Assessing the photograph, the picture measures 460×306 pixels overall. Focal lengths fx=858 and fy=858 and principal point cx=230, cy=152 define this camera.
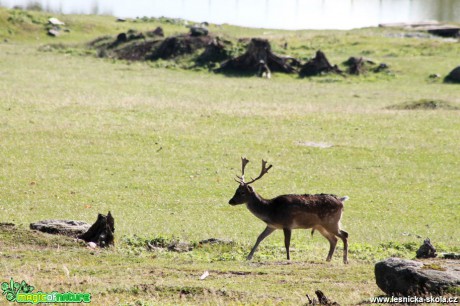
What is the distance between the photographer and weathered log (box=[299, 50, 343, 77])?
4941 centimetres

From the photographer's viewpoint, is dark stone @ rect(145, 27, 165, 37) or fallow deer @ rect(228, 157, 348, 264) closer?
fallow deer @ rect(228, 157, 348, 264)

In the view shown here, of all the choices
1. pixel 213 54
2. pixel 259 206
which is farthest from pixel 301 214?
pixel 213 54

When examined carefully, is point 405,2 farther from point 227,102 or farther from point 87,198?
point 87,198

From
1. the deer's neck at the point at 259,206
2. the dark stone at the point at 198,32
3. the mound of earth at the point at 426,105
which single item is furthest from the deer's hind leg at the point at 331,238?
the dark stone at the point at 198,32

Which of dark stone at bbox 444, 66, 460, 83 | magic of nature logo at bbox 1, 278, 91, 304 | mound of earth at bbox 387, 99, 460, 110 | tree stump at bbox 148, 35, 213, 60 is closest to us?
magic of nature logo at bbox 1, 278, 91, 304

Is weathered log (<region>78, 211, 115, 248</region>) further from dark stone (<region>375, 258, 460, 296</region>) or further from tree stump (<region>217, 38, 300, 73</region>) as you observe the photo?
tree stump (<region>217, 38, 300, 73</region>)

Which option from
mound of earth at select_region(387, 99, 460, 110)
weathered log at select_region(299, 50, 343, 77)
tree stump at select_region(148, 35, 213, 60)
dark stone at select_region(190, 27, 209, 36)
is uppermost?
dark stone at select_region(190, 27, 209, 36)

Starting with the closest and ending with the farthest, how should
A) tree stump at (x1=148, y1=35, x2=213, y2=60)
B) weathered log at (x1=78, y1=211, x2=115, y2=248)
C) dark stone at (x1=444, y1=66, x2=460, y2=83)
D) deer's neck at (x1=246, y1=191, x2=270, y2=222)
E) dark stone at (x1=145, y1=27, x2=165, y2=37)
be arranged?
deer's neck at (x1=246, y1=191, x2=270, y2=222) < weathered log at (x1=78, y1=211, x2=115, y2=248) < dark stone at (x1=444, y1=66, x2=460, y2=83) < tree stump at (x1=148, y1=35, x2=213, y2=60) < dark stone at (x1=145, y1=27, x2=165, y2=37)

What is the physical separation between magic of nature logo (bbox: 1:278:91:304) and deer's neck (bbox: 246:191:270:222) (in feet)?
17.2

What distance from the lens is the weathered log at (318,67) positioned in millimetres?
49406

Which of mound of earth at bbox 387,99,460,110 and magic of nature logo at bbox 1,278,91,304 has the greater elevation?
magic of nature logo at bbox 1,278,91,304

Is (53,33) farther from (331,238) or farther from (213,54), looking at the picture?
(331,238)

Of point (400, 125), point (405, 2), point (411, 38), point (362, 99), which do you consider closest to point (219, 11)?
point (405, 2)

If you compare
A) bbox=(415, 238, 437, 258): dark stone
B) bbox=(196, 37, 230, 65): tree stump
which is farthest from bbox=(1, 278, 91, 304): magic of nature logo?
A: bbox=(196, 37, 230, 65): tree stump
